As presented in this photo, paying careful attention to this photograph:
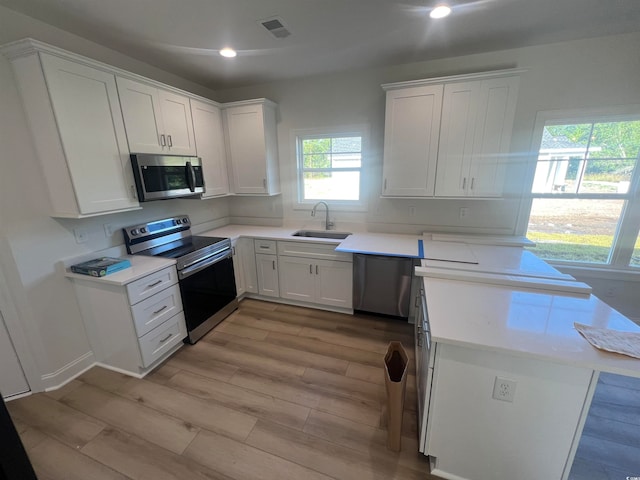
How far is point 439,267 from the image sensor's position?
1964 mm

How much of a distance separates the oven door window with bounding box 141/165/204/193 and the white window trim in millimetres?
1233

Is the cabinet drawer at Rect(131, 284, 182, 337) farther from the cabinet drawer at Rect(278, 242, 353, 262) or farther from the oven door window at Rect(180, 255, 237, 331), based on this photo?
the cabinet drawer at Rect(278, 242, 353, 262)

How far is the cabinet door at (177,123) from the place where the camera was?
2475 mm

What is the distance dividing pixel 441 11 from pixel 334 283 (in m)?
2.46

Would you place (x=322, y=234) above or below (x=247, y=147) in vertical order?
below

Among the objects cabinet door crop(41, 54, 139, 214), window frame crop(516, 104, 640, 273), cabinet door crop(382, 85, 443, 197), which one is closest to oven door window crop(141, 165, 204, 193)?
cabinet door crop(41, 54, 139, 214)

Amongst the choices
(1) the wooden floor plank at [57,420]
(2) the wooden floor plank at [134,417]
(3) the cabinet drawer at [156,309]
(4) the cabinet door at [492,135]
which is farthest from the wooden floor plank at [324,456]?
(4) the cabinet door at [492,135]

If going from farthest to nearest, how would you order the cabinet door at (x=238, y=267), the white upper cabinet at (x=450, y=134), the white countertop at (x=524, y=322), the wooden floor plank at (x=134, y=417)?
1. the cabinet door at (x=238, y=267)
2. the white upper cabinet at (x=450, y=134)
3. the wooden floor plank at (x=134, y=417)
4. the white countertop at (x=524, y=322)

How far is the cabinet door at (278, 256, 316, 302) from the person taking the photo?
3.02 meters

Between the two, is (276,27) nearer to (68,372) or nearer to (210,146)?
(210,146)

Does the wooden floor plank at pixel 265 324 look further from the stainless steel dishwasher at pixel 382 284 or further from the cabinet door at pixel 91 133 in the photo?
the cabinet door at pixel 91 133

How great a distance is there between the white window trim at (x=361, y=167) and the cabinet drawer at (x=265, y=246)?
2.24 feet

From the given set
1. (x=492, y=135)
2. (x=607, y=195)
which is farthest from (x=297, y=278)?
(x=607, y=195)

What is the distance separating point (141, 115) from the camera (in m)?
2.25
